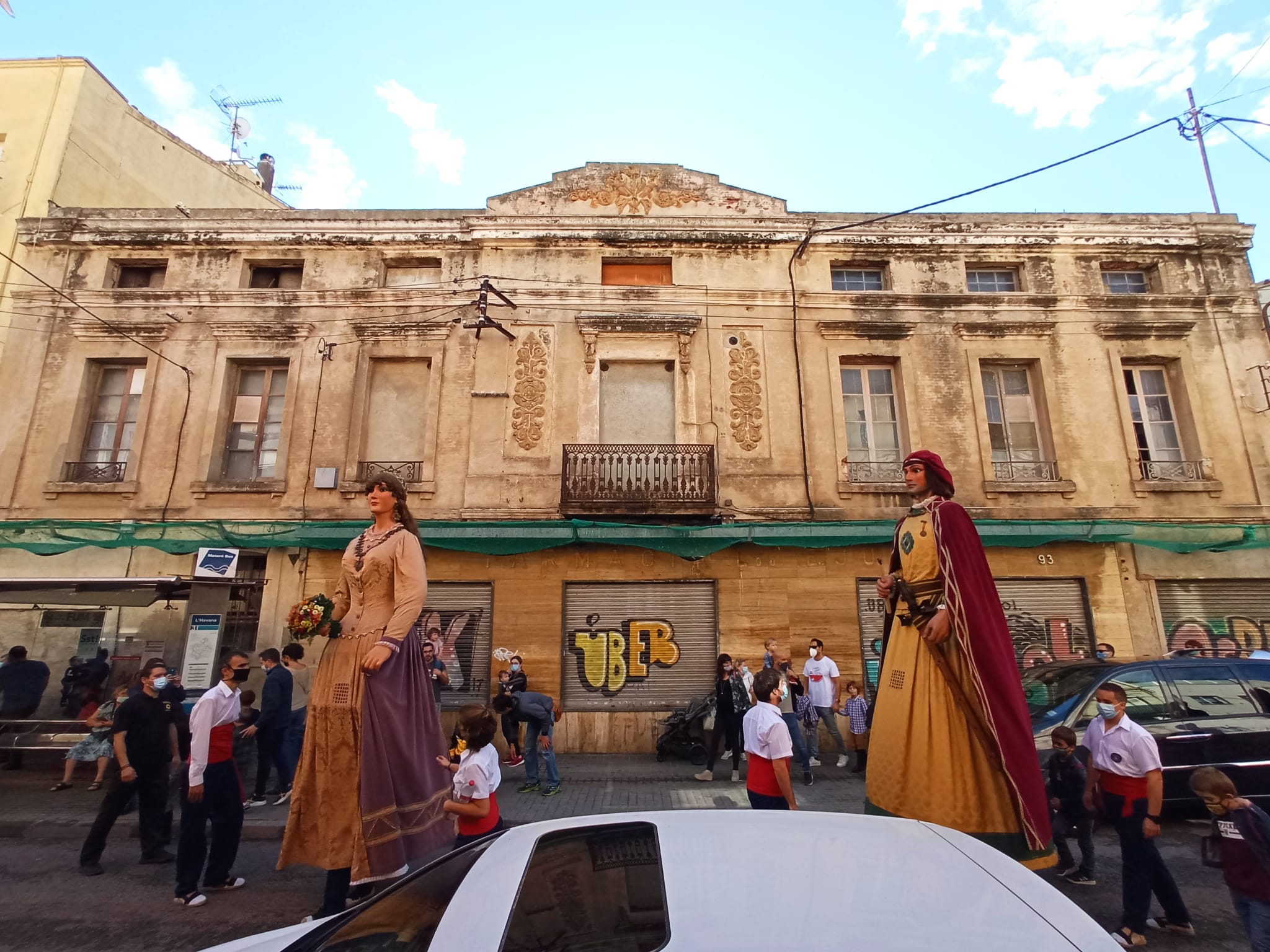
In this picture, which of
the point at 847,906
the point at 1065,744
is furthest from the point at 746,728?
the point at 847,906

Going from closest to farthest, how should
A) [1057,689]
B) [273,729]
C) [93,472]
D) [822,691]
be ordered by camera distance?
1. [1057,689]
2. [273,729]
3. [822,691]
4. [93,472]

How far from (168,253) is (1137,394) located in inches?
763

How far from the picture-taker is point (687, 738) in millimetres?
10180

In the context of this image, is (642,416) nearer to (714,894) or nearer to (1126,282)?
(1126,282)

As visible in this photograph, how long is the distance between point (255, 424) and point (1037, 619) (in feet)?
48.6

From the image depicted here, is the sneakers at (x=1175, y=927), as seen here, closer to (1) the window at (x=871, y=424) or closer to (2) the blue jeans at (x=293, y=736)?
(2) the blue jeans at (x=293, y=736)

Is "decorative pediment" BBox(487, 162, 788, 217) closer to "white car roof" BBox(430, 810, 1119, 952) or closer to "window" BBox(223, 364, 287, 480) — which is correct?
"window" BBox(223, 364, 287, 480)

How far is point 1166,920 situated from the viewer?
416cm

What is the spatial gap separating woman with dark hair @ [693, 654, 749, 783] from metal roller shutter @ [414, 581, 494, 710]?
4089 mm

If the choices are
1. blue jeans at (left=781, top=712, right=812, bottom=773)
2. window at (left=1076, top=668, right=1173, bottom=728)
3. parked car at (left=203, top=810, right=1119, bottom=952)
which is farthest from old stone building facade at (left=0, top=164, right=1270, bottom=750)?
parked car at (left=203, top=810, right=1119, bottom=952)

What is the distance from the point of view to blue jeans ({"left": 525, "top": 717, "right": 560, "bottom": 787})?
27.5 ft

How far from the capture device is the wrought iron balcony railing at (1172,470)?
40.9 ft

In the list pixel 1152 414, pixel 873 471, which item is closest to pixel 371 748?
pixel 873 471

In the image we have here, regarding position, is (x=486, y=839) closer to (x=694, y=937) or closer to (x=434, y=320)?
(x=694, y=937)
